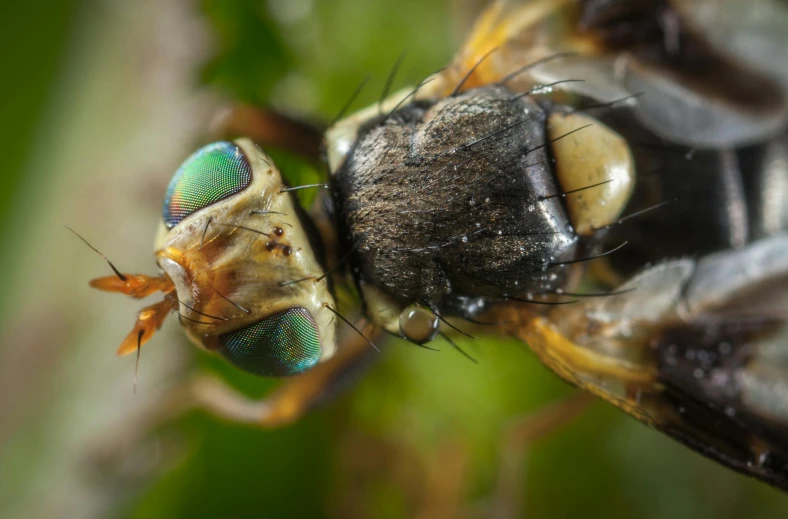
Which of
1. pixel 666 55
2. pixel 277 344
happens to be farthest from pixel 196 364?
pixel 666 55

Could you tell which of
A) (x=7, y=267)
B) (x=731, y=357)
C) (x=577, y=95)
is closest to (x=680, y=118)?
(x=577, y=95)

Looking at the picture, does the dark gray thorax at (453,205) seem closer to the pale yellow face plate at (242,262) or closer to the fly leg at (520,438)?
the pale yellow face plate at (242,262)

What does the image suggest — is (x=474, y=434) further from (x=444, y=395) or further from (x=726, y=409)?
(x=726, y=409)

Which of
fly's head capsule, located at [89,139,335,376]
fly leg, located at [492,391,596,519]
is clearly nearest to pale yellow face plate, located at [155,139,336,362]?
fly's head capsule, located at [89,139,335,376]

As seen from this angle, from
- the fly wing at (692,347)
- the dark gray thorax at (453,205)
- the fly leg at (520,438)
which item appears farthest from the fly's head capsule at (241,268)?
the fly leg at (520,438)

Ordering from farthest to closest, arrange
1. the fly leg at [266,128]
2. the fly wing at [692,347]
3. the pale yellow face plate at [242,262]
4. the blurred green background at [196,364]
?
1. the blurred green background at [196,364]
2. the fly leg at [266,128]
3. the fly wing at [692,347]
4. the pale yellow face plate at [242,262]

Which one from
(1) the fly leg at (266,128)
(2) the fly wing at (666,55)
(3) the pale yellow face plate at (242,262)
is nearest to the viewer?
(3) the pale yellow face plate at (242,262)

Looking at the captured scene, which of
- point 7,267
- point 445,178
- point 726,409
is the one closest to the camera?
point 445,178
